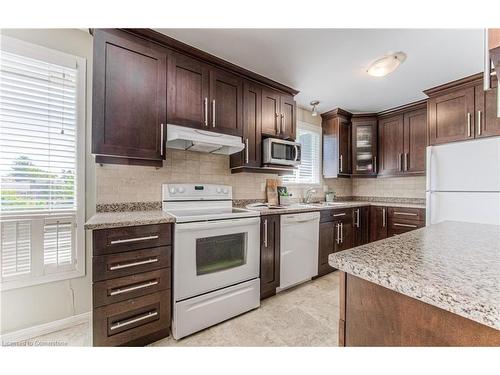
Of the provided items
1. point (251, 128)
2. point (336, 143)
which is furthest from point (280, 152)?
point (336, 143)

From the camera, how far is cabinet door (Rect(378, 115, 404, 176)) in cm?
333

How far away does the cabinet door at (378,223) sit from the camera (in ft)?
10.5

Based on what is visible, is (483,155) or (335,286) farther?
(335,286)

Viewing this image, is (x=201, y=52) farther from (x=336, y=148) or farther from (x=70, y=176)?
(x=336, y=148)

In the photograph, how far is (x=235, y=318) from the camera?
1.87 m

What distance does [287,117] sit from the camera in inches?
107

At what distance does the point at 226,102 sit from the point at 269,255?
63.0 inches

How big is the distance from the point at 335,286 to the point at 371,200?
6.59ft

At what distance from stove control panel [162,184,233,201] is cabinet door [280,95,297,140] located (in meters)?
0.99

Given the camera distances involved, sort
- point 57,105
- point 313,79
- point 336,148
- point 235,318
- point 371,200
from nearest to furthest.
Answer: point 57,105 → point 235,318 → point 313,79 → point 336,148 → point 371,200

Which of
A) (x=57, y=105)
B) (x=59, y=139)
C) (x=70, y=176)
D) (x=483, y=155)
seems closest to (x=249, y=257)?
(x=70, y=176)

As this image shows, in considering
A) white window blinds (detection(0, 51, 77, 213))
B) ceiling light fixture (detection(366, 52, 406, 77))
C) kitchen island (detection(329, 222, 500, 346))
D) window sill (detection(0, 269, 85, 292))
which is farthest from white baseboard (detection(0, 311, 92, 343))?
ceiling light fixture (detection(366, 52, 406, 77))

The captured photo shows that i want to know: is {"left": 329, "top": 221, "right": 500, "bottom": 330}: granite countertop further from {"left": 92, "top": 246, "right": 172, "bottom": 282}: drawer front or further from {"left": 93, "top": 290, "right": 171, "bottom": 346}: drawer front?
{"left": 93, "top": 290, "right": 171, "bottom": 346}: drawer front

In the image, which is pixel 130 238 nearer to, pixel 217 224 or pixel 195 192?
pixel 217 224
